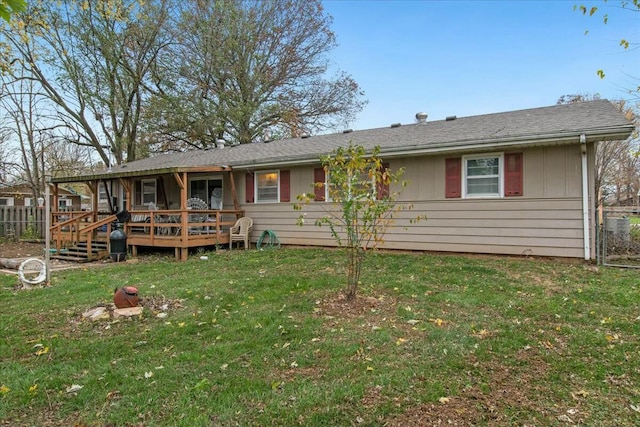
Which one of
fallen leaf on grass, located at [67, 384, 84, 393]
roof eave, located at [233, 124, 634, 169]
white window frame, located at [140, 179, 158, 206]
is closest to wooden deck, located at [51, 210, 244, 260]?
white window frame, located at [140, 179, 158, 206]

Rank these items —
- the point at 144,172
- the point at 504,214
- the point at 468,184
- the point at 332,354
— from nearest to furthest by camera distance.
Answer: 1. the point at 332,354
2. the point at 504,214
3. the point at 468,184
4. the point at 144,172

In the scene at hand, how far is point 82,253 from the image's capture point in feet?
35.0

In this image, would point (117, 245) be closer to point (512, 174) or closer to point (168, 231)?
point (168, 231)

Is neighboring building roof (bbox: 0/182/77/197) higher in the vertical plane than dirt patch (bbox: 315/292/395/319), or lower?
higher

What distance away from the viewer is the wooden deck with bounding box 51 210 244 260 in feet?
32.8

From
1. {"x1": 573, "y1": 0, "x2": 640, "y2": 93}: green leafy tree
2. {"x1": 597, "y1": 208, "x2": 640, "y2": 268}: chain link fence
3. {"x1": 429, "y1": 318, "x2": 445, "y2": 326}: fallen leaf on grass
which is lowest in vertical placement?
{"x1": 429, "y1": 318, "x2": 445, "y2": 326}: fallen leaf on grass

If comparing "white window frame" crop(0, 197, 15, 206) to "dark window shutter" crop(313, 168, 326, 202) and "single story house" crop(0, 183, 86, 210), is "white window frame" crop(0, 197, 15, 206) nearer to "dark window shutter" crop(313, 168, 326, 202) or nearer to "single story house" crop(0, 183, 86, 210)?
"single story house" crop(0, 183, 86, 210)

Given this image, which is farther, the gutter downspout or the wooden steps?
the wooden steps

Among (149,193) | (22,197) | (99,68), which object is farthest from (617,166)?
(22,197)

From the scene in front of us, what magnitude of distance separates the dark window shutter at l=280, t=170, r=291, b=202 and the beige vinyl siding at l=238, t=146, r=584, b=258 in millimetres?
967

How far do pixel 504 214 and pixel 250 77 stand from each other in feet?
53.1

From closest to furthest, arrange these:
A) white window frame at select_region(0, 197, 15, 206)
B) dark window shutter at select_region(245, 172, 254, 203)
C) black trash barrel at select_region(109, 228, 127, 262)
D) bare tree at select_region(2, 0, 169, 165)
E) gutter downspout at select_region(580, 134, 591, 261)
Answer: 1. gutter downspout at select_region(580, 134, 591, 261)
2. black trash barrel at select_region(109, 228, 127, 262)
3. dark window shutter at select_region(245, 172, 254, 203)
4. bare tree at select_region(2, 0, 169, 165)
5. white window frame at select_region(0, 197, 15, 206)

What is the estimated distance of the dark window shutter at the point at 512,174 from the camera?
796 centimetres

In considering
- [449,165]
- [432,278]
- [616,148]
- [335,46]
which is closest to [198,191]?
[449,165]
